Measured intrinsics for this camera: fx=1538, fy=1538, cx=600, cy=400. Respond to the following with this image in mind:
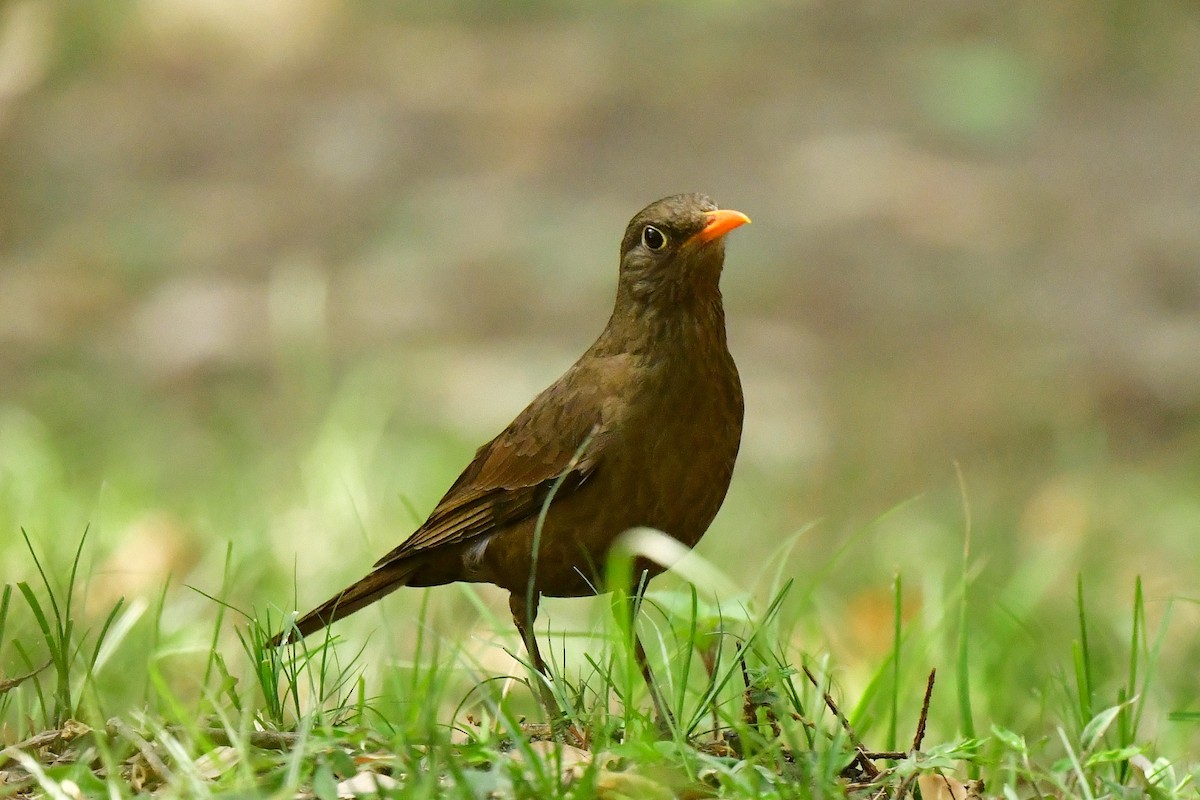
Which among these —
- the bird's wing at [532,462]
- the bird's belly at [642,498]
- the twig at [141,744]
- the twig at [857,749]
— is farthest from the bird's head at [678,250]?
the twig at [141,744]

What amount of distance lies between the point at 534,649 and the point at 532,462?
0.52m

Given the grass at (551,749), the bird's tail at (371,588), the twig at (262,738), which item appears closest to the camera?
the grass at (551,749)

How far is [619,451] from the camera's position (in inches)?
146

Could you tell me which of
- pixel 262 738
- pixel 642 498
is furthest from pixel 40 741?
pixel 642 498

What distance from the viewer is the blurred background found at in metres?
5.88

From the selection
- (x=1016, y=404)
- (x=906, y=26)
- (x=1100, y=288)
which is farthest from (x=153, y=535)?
(x=906, y=26)

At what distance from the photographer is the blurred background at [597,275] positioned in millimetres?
5883

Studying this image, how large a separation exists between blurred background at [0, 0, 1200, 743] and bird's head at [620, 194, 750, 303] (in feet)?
4.40

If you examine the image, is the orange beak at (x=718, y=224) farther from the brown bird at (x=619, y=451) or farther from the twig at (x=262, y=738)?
the twig at (x=262, y=738)

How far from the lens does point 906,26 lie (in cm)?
1154

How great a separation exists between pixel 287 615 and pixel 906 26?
30.6 feet

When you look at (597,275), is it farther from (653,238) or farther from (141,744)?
(141,744)

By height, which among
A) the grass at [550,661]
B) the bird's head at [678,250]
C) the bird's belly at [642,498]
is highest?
the bird's head at [678,250]

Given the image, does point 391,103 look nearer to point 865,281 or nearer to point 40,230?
point 40,230
